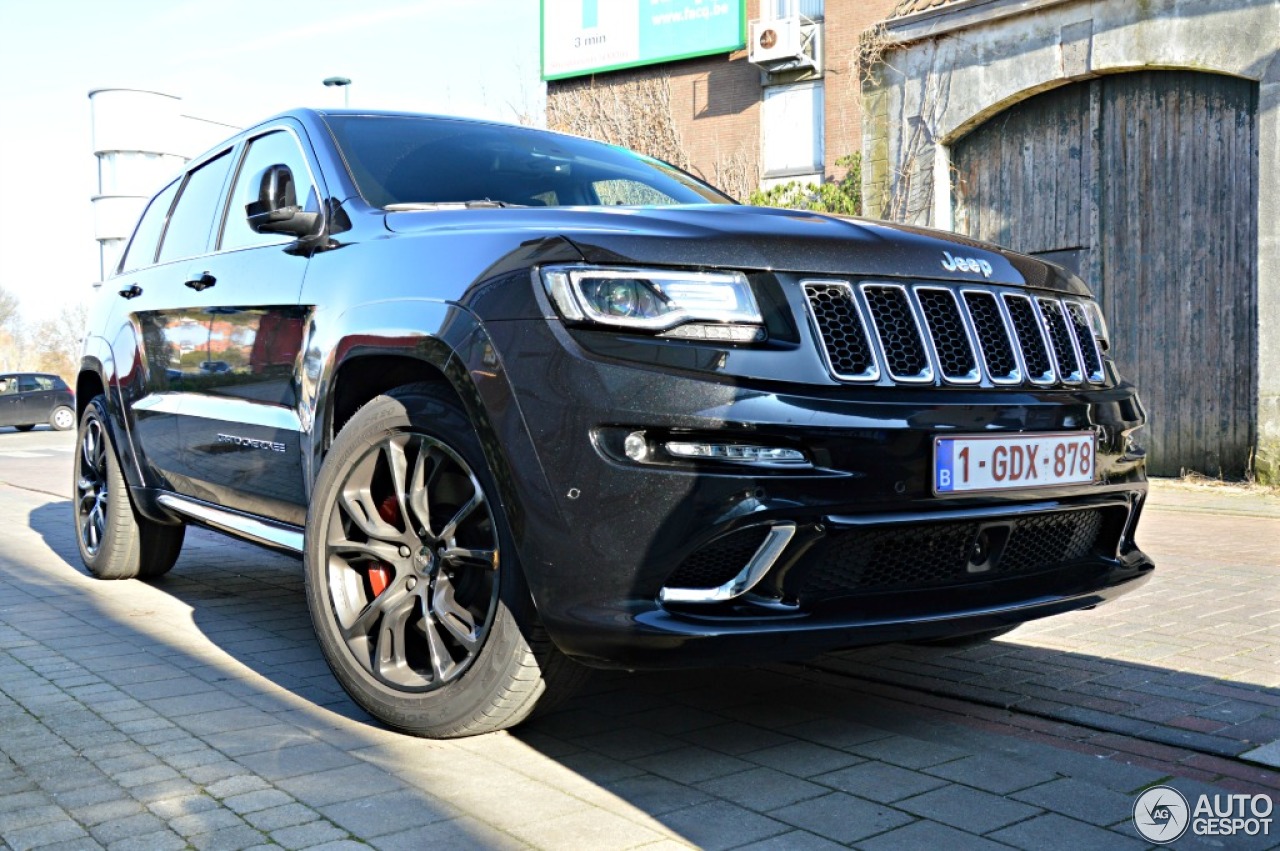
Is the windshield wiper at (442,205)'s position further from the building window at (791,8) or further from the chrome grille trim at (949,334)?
the building window at (791,8)

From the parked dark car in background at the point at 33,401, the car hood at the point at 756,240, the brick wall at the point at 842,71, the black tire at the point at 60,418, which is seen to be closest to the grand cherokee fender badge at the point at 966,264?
the car hood at the point at 756,240

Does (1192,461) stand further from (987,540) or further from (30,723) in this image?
(30,723)

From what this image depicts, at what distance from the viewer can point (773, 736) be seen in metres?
3.43

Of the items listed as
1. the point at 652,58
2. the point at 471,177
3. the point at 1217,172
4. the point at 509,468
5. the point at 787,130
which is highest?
the point at 652,58

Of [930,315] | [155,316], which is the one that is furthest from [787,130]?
[930,315]

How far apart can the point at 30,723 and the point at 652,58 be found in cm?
2006

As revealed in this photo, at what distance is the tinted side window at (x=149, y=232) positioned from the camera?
234 inches

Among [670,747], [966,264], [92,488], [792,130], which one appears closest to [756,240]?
[966,264]

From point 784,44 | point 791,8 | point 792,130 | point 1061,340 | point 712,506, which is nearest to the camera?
point 712,506

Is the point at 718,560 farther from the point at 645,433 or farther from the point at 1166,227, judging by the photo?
the point at 1166,227

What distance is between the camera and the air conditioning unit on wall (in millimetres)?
20328

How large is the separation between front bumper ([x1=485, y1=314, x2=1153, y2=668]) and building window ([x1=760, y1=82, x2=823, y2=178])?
18.4 m

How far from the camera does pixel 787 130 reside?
21.1m

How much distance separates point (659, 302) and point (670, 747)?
1228mm
